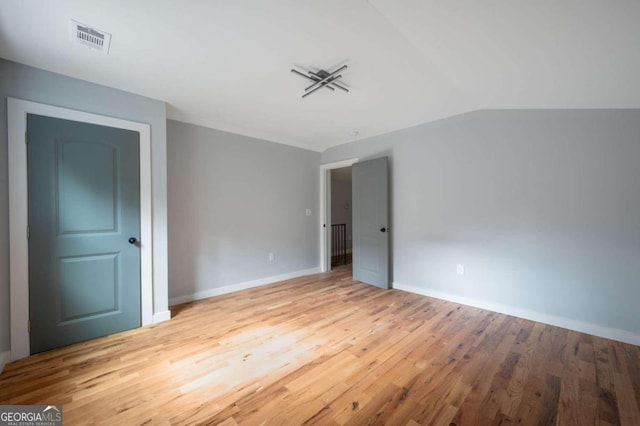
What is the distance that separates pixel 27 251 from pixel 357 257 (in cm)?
378

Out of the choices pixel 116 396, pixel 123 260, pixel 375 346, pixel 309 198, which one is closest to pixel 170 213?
pixel 123 260

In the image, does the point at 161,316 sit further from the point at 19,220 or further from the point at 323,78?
the point at 323,78

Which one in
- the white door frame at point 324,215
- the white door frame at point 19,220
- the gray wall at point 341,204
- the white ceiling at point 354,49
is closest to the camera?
the white ceiling at point 354,49

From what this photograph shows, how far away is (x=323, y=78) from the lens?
220cm

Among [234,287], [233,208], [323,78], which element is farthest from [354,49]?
[234,287]

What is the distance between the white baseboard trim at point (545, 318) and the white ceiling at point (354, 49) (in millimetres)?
2070

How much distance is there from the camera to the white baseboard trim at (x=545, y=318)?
224 cm

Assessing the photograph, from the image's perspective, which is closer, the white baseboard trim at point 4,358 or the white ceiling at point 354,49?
the white ceiling at point 354,49

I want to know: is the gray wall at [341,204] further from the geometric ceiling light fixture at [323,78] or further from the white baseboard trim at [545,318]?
the geometric ceiling light fixture at [323,78]

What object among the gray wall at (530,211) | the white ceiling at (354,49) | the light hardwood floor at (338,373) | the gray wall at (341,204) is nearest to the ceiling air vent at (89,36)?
the white ceiling at (354,49)

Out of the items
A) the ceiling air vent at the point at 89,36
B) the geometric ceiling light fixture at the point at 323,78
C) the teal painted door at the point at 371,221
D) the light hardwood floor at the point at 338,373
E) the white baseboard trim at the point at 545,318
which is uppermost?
the ceiling air vent at the point at 89,36

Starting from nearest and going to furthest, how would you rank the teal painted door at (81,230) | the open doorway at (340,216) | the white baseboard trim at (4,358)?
the white baseboard trim at (4,358), the teal painted door at (81,230), the open doorway at (340,216)

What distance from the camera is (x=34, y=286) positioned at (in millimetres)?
2055

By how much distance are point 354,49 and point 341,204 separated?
5.76 metres
